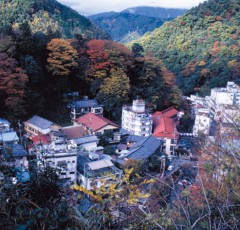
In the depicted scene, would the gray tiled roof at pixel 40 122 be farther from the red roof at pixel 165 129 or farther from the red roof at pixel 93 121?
the red roof at pixel 165 129

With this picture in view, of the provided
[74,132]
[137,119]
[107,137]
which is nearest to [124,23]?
[137,119]

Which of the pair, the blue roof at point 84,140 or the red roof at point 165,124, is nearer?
the blue roof at point 84,140

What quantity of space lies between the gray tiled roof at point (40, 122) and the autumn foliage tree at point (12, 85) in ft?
2.13

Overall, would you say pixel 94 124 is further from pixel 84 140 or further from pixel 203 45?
pixel 203 45

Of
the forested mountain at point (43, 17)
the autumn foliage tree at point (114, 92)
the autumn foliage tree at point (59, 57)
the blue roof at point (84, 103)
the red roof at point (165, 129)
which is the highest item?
the forested mountain at point (43, 17)

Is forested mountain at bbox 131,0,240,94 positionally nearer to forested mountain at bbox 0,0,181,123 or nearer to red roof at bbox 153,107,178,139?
forested mountain at bbox 0,0,181,123

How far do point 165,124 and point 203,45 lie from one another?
2068 cm

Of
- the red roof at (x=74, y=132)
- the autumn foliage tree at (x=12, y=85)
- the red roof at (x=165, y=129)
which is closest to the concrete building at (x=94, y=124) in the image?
the red roof at (x=74, y=132)

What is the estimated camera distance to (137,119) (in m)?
16.3

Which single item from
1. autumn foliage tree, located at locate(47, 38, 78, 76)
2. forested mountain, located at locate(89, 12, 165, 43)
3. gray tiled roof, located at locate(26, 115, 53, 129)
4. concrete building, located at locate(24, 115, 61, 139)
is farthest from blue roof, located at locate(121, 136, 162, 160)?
forested mountain, located at locate(89, 12, 165, 43)

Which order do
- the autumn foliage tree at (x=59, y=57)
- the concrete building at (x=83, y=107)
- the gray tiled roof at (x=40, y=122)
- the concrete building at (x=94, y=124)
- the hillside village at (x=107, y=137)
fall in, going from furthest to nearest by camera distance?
the concrete building at (x=83, y=107), the autumn foliage tree at (x=59, y=57), the concrete building at (x=94, y=124), the gray tiled roof at (x=40, y=122), the hillside village at (x=107, y=137)

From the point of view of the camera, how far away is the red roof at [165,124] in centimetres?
→ 1656

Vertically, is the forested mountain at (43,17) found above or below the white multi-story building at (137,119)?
above

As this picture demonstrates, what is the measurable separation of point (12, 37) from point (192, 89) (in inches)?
794
